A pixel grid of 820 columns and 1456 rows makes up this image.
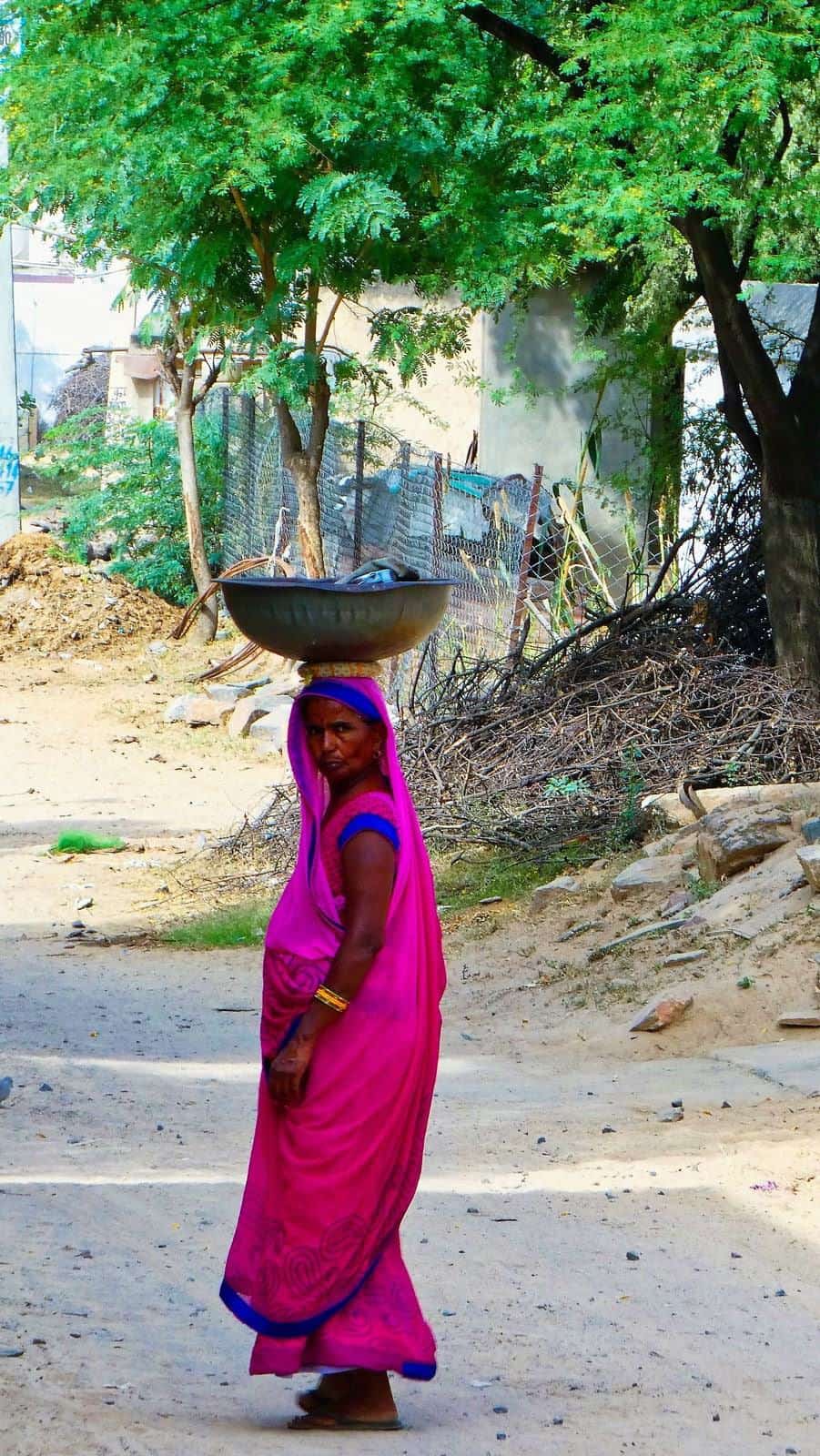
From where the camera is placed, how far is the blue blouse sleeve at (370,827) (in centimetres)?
293

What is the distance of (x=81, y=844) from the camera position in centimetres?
998

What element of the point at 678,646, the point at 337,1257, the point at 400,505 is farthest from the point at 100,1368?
the point at 400,505

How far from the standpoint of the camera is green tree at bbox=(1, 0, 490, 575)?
9.10m

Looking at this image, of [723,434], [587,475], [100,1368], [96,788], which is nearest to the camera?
[100,1368]

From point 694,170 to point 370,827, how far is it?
5.64 m

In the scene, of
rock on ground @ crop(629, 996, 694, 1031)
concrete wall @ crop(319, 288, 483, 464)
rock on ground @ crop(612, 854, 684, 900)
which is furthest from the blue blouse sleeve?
concrete wall @ crop(319, 288, 483, 464)

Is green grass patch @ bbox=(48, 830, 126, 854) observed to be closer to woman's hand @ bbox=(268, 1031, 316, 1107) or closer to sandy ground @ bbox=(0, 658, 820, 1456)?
sandy ground @ bbox=(0, 658, 820, 1456)

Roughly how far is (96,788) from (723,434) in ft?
16.7

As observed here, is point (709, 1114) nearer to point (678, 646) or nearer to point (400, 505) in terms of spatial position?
point (678, 646)

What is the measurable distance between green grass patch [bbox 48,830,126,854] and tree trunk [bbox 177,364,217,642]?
7.59 meters

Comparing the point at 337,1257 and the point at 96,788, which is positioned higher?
the point at 337,1257

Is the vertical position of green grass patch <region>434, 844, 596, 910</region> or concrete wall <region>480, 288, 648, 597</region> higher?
concrete wall <region>480, 288, 648, 597</region>

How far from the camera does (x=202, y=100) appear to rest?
32.0 feet

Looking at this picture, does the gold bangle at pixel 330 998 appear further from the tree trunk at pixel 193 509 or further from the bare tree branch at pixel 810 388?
the tree trunk at pixel 193 509
